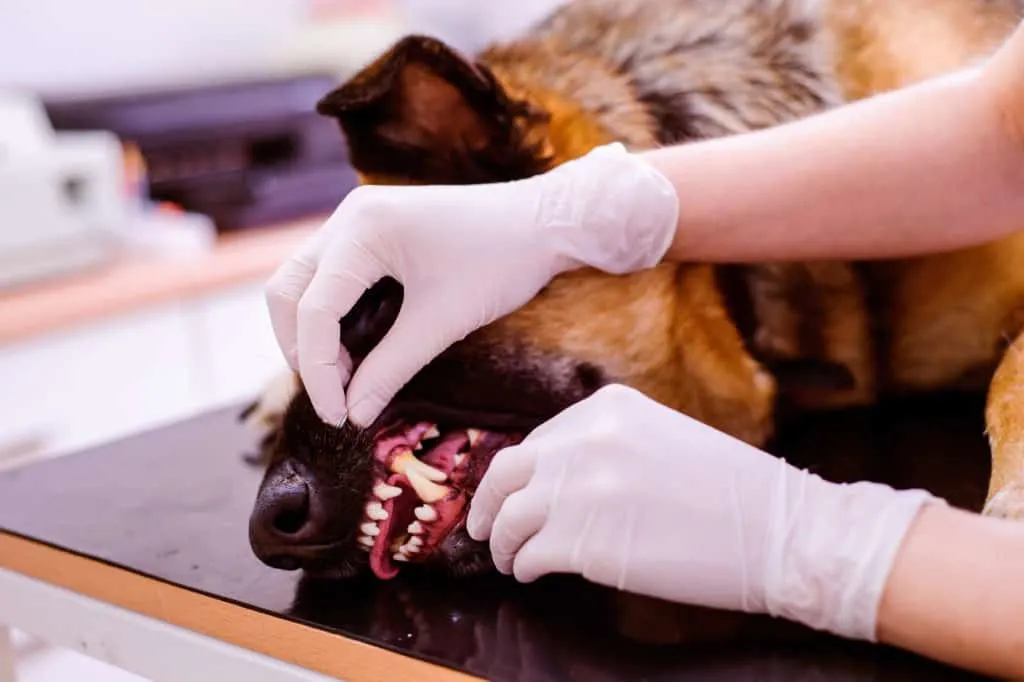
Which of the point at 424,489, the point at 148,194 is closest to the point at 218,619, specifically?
the point at 424,489

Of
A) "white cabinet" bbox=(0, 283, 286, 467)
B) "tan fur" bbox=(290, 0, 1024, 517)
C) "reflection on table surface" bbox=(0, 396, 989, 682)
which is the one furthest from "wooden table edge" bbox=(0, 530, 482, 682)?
"white cabinet" bbox=(0, 283, 286, 467)

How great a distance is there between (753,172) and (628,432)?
343 millimetres

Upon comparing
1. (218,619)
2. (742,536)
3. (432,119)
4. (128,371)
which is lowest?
(128,371)

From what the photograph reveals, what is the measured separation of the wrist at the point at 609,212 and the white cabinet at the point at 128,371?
1.21 metres

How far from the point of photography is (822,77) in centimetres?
112

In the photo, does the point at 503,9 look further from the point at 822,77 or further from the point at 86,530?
the point at 86,530

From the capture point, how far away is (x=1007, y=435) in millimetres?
878

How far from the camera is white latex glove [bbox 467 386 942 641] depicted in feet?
2.35

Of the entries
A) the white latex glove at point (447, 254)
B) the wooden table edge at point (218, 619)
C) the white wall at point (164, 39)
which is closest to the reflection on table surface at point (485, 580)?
the wooden table edge at point (218, 619)

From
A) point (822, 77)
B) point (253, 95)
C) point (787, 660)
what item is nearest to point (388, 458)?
point (787, 660)

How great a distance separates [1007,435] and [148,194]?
2.45 m

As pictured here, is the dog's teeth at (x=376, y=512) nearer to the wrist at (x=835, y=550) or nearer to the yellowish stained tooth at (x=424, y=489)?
the yellowish stained tooth at (x=424, y=489)

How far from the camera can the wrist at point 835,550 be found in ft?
2.29

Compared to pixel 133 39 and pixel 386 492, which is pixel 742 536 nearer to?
pixel 386 492
